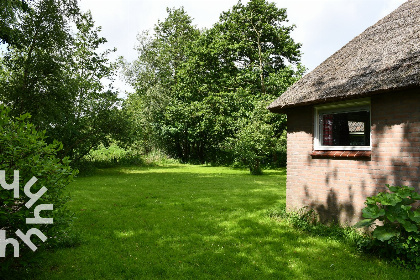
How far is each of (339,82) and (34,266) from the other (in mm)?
7071

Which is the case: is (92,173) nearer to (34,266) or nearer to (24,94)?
(24,94)

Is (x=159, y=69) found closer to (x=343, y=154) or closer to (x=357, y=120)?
(x=357, y=120)

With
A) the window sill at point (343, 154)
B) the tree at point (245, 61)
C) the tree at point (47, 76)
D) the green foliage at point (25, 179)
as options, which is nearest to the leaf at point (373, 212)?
the window sill at point (343, 154)

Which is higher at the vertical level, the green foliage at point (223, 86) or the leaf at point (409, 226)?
the green foliage at point (223, 86)

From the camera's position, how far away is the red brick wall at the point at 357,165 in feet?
17.3

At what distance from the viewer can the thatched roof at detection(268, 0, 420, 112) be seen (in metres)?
5.42

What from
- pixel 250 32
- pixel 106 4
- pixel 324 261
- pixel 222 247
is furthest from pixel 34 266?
pixel 250 32

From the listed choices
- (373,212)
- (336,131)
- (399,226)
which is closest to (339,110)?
(336,131)

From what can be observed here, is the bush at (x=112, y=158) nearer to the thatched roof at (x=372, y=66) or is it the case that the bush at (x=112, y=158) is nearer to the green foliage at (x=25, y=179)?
the thatched roof at (x=372, y=66)

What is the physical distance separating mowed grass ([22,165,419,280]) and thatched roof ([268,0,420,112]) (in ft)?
10.5

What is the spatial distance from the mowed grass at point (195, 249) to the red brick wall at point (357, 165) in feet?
3.04

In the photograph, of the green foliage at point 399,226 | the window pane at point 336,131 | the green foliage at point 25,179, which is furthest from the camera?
the window pane at point 336,131

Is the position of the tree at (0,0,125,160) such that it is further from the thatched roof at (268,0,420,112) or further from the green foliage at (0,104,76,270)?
the thatched roof at (268,0,420,112)

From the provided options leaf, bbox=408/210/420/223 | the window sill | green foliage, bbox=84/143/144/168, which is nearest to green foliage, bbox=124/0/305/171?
green foliage, bbox=84/143/144/168
